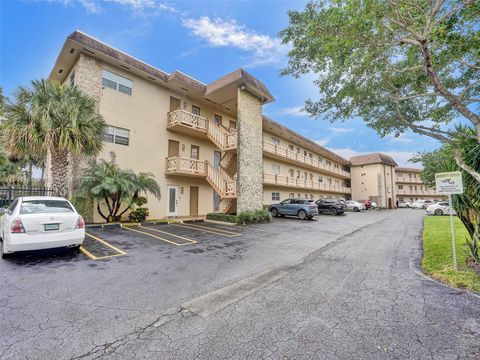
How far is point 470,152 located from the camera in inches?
237

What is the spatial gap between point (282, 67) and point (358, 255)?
824 centimetres

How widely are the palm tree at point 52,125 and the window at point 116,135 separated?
7.67 feet

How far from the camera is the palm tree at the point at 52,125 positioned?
9.20 meters

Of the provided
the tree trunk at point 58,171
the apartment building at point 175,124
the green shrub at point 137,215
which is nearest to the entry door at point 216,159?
the apartment building at point 175,124

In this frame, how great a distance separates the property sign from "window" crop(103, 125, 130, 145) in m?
15.1

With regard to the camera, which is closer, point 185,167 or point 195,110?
point 185,167

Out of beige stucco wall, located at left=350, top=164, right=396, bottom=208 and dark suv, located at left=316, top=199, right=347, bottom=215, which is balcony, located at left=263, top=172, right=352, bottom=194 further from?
beige stucco wall, located at left=350, top=164, right=396, bottom=208

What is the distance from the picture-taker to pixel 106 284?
4.41 metres

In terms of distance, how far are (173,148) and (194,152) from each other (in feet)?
5.75

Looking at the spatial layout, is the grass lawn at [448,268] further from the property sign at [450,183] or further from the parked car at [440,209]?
the parked car at [440,209]

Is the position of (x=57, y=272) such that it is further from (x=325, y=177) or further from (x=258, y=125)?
(x=325, y=177)

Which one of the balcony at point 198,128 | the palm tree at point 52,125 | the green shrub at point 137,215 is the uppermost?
the balcony at point 198,128

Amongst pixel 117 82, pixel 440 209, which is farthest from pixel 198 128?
pixel 440 209

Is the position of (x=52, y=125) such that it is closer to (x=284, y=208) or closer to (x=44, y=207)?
(x=44, y=207)
